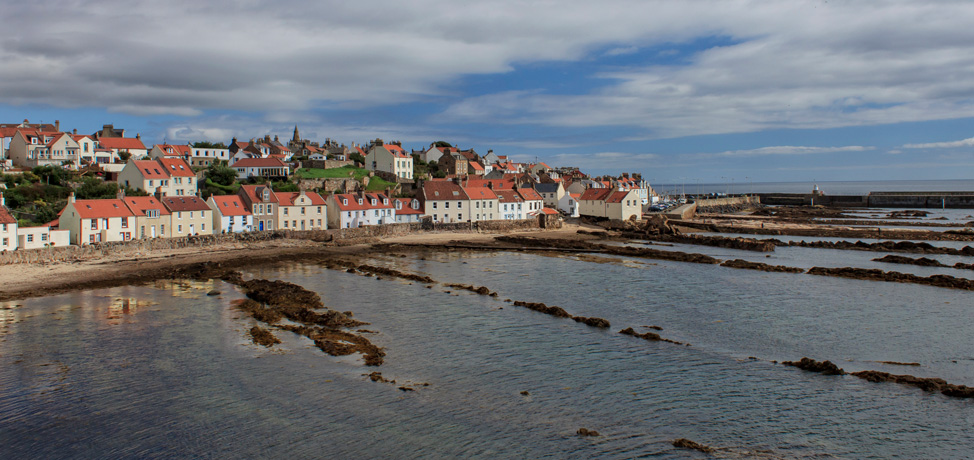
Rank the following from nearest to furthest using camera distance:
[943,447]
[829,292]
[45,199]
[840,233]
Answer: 1. [943,447]
2. [829,292]
3. [45,199]
4. [840,233]

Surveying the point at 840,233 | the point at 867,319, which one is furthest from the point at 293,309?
the point at 840,233

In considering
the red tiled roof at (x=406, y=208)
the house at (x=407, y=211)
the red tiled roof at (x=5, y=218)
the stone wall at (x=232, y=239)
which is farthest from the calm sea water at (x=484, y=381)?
the red tiled roof at (x=406, y=208)

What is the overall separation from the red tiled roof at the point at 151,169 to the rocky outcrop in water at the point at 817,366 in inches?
2404

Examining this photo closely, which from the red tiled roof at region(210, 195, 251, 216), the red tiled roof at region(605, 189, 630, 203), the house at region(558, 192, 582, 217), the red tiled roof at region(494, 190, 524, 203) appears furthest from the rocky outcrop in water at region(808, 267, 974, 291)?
the red tiled roof at region(210, 195, 251, 216)

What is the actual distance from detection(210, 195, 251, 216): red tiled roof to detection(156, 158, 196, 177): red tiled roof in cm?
1100

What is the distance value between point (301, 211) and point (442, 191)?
684 inches

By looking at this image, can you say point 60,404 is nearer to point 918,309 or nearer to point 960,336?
point 960,336

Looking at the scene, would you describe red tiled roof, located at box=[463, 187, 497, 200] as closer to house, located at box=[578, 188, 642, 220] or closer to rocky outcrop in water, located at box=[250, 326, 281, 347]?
house, located at box=[578, 188, 642, 220]

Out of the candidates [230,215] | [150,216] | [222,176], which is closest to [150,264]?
[150,216]

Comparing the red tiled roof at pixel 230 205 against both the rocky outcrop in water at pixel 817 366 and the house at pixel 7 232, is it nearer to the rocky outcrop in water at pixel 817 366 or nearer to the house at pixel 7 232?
the house at pixel 7 232

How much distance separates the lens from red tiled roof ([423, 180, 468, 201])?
67.4m

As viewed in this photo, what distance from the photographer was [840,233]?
2643 inches

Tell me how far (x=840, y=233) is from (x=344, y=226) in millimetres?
57057

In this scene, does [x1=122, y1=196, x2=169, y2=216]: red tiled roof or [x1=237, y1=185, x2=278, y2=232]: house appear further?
[x1=237, y1=185, x2=278, y2=232]: house
